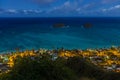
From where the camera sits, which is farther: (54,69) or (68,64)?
(68,64)

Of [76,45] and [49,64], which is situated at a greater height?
[49,64]

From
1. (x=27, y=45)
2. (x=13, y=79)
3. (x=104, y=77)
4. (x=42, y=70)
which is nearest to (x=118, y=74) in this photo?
(x=104, y=77)

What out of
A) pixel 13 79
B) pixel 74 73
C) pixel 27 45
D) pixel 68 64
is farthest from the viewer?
pixel 27 45

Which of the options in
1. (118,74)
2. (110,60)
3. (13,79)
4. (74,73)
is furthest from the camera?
(110,60)

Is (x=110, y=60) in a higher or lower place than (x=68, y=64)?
lower

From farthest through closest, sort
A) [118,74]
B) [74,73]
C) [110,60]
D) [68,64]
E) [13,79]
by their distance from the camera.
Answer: [110,60] < [68,64] < [74,73] < [118,74] < [13,79]

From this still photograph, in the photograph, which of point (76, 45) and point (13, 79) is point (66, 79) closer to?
point (13, 79)

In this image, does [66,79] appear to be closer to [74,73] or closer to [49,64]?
[49,64]

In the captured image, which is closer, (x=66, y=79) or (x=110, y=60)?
(x=66, y=79)

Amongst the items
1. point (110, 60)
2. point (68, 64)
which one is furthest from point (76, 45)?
point (68, 64)
